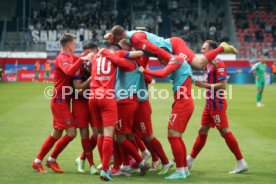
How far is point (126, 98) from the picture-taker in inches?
386

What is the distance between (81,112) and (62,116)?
1.10 ft

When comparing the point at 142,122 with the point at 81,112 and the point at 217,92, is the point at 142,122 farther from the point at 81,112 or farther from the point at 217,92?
the point at 217,92

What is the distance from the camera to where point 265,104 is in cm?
2628

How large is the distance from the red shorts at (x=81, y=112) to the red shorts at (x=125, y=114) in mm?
683

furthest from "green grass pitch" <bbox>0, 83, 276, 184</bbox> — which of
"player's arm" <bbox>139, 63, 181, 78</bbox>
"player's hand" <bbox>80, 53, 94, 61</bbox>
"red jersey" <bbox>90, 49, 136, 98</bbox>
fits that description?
"player's hand" <bbox>80, 53, 94, 61</bbox>

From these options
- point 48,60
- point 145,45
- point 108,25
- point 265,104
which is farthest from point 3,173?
point 108,25

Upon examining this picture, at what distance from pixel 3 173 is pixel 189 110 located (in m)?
3.28

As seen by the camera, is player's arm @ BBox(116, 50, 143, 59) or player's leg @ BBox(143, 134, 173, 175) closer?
player's arm @ BBox(116, 50, 143, 59)

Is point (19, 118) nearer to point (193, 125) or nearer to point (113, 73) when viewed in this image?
point (193, 125)

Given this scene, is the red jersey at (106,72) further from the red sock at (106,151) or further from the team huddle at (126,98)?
the red sock at (106,151)

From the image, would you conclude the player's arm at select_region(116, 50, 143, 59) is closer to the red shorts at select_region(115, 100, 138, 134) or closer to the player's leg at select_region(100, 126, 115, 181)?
the red shorts at select_region(115, 100, 138, 134)

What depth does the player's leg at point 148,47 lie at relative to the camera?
959 centimetres

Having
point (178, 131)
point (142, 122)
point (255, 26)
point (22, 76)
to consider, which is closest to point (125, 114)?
point (142, 122)

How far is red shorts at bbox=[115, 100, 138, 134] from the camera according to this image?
9820mm
